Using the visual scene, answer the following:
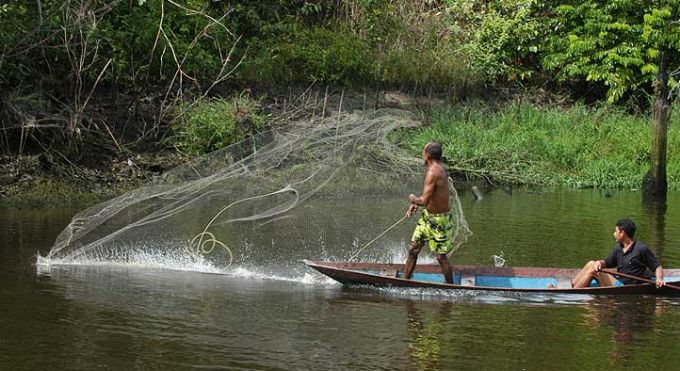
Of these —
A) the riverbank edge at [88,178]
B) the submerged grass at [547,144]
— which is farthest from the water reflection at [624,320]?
the submerged grass at [547,144]

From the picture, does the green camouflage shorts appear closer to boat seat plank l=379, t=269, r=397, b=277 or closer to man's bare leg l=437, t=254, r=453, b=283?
man's bare leg l=437, t=254, r=453, b=283

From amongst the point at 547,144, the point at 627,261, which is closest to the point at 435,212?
the point at 627,261

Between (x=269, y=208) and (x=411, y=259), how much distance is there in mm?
1962

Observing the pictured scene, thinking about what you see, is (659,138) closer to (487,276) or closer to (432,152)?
(487,276)

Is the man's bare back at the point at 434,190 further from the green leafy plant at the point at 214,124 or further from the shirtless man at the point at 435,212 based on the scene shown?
the green leafy plant at the point at 214,124

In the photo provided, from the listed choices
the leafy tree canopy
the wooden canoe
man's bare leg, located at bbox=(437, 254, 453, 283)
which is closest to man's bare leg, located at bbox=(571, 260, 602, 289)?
the wooden canoe

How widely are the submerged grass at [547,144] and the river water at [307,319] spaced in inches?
267

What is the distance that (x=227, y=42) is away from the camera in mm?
22125

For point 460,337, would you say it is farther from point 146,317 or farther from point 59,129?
point 59,129

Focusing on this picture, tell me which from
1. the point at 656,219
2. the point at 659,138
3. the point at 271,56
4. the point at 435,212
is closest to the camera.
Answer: the point at 435,212

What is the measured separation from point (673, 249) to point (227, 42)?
11.5 meters

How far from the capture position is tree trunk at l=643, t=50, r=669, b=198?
710 inches

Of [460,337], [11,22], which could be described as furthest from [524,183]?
[460,337]

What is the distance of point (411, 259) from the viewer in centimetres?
1075
